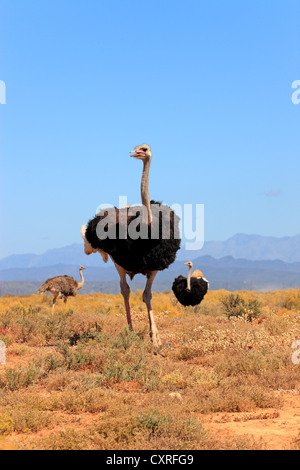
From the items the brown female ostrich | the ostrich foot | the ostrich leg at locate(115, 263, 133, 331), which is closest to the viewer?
the ostrich foot

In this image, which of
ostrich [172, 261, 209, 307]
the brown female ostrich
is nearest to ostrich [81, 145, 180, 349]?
ostrich [172, 261, 209, 307]

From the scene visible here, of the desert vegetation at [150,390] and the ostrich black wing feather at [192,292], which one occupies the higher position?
the ostrich black wing feather at [192,292]

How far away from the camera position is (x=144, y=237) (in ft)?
35.1

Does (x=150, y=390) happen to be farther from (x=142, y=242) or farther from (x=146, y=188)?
(x=146, y=188)

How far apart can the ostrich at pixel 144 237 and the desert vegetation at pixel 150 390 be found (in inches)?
52.5

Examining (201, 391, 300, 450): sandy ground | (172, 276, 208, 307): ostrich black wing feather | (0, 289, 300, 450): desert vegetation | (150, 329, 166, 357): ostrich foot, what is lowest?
(201, 391, 300, 450): sandy ground

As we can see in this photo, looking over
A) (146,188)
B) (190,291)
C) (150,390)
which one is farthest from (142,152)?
(190,291)

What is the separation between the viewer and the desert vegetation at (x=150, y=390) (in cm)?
569

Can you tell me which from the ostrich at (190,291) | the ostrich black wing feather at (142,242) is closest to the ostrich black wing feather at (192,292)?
→ the ostrich at (190,291)

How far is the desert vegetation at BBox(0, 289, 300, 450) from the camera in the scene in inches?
224

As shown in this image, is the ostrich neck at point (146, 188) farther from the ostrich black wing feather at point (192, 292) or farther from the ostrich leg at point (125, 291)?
the ostrich black wing feather at point (192, 292)

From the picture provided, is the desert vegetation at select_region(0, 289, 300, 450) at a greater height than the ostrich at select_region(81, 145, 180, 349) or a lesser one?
lesser

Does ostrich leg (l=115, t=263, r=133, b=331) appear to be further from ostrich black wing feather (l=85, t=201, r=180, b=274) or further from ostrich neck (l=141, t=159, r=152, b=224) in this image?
ostrich neck (l=141, t=159, r=152, b=224)
